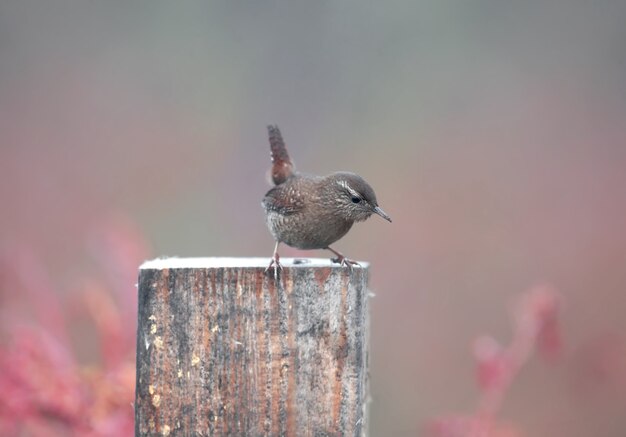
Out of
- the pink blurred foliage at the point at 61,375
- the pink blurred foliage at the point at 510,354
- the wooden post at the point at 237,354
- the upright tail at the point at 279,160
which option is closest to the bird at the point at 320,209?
the upright tail at the point at 279,160

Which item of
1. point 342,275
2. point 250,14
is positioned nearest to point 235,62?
point 250,14

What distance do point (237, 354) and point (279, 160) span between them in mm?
2019

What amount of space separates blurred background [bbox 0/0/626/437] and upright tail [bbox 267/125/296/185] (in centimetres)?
86

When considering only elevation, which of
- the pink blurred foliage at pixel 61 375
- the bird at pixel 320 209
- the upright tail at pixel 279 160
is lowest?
the pink blurred foliage at pixel 61 375

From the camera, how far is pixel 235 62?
884 cm

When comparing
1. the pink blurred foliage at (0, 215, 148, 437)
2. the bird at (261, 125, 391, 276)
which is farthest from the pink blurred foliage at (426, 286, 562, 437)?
the pink blurred foliage at (0, 215, 148, 437)

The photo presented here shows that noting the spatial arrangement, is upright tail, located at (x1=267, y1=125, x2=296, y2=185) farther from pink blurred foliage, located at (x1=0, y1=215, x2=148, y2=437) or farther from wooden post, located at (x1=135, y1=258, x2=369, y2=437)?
wooden post, located at (x1=135, y1=258, x2=369, y2=437)

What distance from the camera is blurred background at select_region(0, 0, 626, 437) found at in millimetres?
6242

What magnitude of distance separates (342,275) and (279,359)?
0.76ft

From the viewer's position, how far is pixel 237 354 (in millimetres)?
2127

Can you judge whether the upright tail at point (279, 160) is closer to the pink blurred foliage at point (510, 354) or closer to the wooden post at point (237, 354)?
the pink blurred foliage at point (510, 354)

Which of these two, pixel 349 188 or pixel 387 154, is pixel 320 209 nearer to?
pixel 349 188

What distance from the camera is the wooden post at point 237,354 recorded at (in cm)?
213

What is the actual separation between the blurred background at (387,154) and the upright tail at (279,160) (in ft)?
2.83
